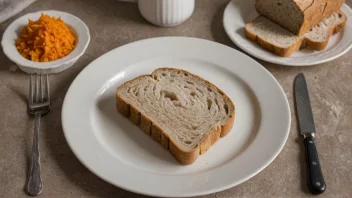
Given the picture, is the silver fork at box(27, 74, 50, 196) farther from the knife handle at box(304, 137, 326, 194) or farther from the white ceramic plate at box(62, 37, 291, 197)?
the knife handle at box(304, 137, 326, 194)

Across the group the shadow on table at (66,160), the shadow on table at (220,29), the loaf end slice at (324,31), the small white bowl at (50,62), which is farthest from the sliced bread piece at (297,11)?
the shadow on table at (66,160)

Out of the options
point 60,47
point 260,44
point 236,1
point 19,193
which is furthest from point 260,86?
point 19,193

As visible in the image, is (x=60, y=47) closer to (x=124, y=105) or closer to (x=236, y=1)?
(x=124, y=105)

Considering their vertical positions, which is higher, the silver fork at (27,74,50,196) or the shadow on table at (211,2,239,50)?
the shadow on table at (211,2,239,50)

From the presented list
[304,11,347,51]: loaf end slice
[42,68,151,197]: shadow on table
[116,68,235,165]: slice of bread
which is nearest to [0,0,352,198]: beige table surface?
[42,68,151,197]: shadow on table

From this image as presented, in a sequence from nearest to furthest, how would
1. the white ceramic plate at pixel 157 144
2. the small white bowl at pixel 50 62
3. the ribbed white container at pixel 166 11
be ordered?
the white ceramic plate at pixel 157 144 < the small white bowl at pixel 50 62 < the ribbed white container at pixel 166 11

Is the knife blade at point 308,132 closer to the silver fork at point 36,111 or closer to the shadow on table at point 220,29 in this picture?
the shadow on table at point 220,29
